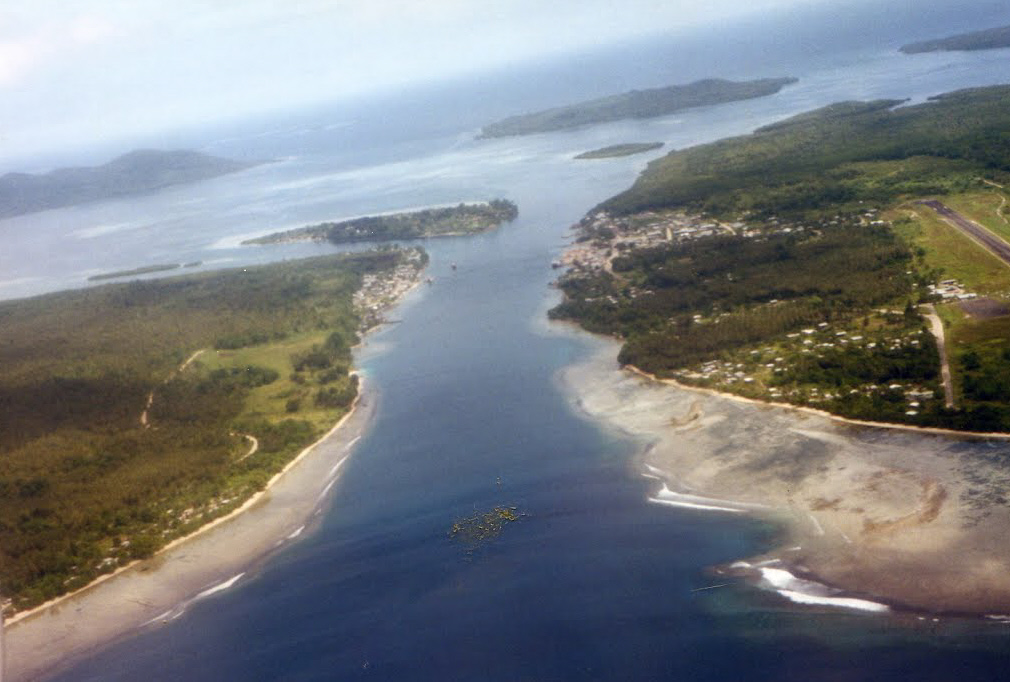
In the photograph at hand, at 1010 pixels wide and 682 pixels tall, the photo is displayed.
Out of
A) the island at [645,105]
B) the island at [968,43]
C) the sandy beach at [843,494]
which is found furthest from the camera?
the island at [645,105]

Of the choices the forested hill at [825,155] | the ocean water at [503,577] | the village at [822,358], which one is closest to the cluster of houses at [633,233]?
the forested hill at [825,155]

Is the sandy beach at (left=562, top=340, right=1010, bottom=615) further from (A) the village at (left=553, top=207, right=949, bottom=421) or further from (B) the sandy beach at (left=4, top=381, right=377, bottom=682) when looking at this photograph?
(B) the sandy beach at (left=4, top=381, right=377, bottom=682)

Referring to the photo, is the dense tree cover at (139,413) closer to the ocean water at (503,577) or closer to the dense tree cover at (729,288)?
the ocean water at (503,577)

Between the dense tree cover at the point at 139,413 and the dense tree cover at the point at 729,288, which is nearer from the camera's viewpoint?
the dense tree cover at the point at 139,413

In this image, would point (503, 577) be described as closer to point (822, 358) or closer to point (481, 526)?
point (481, 526)

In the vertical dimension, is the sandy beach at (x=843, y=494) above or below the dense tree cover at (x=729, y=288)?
below

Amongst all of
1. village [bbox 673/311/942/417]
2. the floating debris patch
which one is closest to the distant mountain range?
village [bbox 673/311/942/417]
